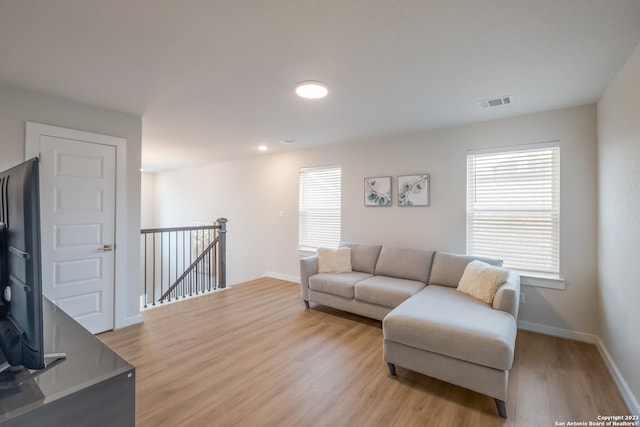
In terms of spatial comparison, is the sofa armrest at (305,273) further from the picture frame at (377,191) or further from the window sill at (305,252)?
the picture frame at (377,191)

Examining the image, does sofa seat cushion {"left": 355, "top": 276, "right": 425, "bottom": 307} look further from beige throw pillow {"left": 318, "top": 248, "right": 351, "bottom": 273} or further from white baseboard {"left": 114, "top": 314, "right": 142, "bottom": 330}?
white baseboard {"left": 114, "top": 314, "right": 142, "bottom": 330}

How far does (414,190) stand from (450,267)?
3.97ft

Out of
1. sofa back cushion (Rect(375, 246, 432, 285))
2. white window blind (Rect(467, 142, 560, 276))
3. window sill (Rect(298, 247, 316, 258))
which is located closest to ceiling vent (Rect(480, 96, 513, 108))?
white window blind (Rect(467, 142, 560, 276))

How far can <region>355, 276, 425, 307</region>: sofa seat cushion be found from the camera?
3170mm

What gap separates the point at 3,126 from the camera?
259 centimetres

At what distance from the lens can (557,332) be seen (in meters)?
3.13

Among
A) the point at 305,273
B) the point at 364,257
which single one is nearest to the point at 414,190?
the point at 364,257

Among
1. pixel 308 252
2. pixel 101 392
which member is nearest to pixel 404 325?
pixel 101 392

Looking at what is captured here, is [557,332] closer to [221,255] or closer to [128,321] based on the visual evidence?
[221,255]

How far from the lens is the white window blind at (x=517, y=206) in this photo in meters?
3.21

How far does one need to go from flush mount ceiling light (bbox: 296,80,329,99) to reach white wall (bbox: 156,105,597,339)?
1.91 meters

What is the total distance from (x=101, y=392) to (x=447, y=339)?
2.05 m

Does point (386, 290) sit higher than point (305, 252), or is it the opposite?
point (305, 252)

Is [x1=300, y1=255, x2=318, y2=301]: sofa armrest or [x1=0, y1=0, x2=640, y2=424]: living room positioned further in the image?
[x1=300, y1=255, x2=318, y2=301]: sofa armrest
